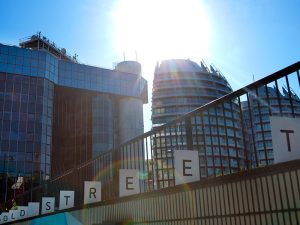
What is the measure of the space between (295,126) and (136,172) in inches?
193

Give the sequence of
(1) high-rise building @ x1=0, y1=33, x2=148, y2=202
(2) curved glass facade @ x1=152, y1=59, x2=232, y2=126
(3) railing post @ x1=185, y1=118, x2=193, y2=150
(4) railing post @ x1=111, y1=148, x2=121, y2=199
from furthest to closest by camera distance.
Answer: (2) curved glass facade @ x1=152, y1=59, x2=232, y2=126
(1) high-rise building @ x1=0, y1=33, x2=148, y2=202
(4) railing post @ x1=111, y1=148, x2=121, y2=199
(3) railing post @ x1=185, y1=118, x2=193, y2=150

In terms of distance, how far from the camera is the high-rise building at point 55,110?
206 feet

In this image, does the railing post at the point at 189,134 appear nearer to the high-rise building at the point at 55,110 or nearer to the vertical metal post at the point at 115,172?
the vertical metal post at the point at 115,172

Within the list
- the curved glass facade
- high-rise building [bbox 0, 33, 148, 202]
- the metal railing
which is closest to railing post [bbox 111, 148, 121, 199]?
the metal railing

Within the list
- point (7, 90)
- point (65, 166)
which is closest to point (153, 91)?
point (65, 166)

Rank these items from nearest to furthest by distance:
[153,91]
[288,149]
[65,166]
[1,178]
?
[288,149] → [1,178] → [65,166] → [153,91]

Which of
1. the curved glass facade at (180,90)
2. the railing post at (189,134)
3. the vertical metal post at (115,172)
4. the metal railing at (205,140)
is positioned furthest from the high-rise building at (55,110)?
the railing post at (189,134)

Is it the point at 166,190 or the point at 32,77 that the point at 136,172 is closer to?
the point at 166,190

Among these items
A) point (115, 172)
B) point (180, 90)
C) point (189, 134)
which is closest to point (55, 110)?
point (180, 90)

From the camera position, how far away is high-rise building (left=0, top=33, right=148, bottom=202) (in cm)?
6275

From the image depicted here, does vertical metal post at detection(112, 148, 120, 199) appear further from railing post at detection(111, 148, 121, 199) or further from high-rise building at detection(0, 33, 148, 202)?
high-rise building at detection(0, 33, 148, 202)

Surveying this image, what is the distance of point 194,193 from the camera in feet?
19.7

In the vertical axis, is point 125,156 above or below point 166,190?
above

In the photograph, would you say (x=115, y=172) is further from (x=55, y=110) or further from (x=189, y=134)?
(x=55, y=110)
